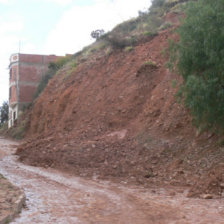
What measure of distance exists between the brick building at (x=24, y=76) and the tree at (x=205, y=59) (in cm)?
3064

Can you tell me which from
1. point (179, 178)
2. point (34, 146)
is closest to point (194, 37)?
point (179, 178)

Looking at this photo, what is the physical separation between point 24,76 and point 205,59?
3222 centimetres

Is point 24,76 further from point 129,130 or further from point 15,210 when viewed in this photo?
point 15,210

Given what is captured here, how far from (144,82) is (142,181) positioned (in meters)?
9.01

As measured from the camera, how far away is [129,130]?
1750 cm

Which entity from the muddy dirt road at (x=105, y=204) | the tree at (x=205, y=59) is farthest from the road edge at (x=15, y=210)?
the tree at (x=205, y=59)

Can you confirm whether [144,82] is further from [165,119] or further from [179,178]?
[179,178]

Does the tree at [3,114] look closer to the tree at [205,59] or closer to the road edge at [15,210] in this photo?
the tree at [205,59]

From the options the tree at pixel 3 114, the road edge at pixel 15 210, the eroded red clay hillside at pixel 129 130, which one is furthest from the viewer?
the tree at pixel 3 114

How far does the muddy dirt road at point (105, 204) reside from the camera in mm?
7059

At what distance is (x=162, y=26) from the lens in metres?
24.6

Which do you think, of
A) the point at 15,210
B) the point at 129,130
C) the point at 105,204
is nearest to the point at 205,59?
the point at 105,204

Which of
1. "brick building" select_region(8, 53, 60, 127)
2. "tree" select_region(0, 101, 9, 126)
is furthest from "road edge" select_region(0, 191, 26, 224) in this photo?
"tree" select_region(0, 101, 9, 126)

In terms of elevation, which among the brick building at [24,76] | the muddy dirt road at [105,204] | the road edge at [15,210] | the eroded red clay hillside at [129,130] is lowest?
the muddy dirt road at [105,204]
